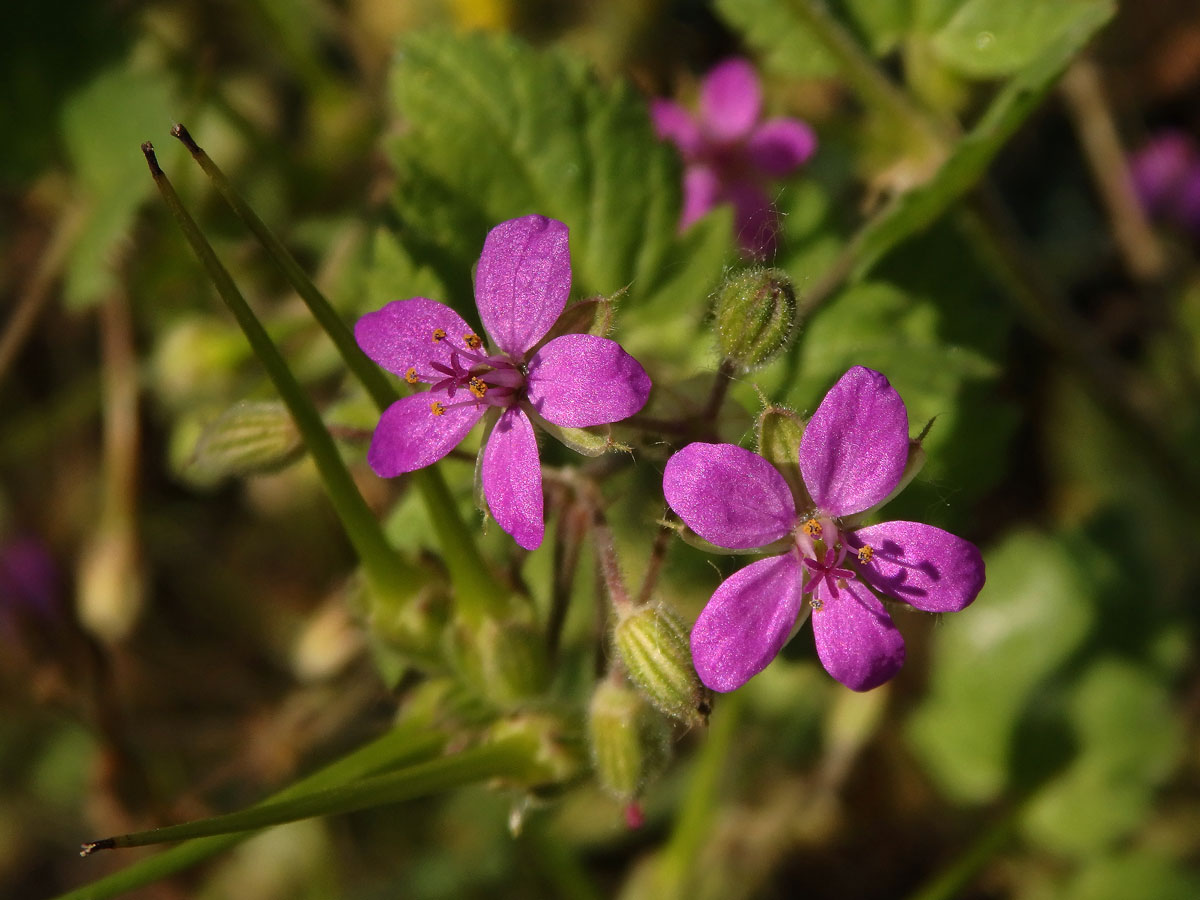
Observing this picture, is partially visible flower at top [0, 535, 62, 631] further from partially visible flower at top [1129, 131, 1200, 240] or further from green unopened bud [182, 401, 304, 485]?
partially visible flower at top [1129, 131, 1200, 240]

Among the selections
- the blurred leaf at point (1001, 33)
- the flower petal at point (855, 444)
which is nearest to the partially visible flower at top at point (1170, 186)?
the blurred leaf at point (1001, 33)

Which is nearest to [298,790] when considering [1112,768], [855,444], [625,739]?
[625,739]

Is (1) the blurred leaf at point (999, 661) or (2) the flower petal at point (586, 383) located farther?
(1) the blurred leaf at point (999, 661)

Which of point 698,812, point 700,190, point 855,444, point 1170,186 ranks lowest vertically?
point 698,812

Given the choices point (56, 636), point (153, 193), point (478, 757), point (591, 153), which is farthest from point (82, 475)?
point (478, 757)

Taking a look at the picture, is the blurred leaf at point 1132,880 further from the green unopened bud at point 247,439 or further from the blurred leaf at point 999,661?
the green unopened bud at point 247,439

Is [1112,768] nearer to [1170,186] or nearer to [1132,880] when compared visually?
[1132,880]

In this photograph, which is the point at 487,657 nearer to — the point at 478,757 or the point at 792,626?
the point at 478,757
